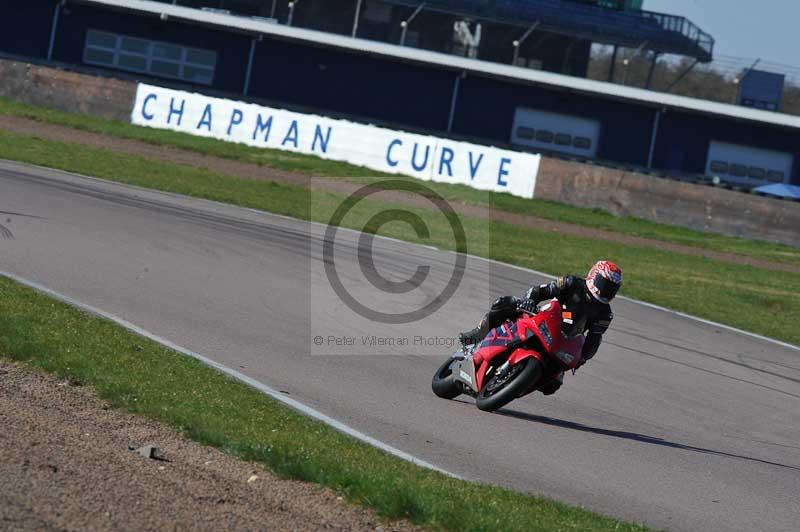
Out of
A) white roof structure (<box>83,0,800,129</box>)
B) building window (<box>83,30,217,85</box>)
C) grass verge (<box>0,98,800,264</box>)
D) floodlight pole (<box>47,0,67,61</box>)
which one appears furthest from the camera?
building window (<box>83,30,217,85</box>)

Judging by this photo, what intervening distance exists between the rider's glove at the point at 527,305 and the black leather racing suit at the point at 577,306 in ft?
0.06

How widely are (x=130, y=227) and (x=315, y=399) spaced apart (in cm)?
876

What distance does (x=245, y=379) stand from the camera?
9383mm

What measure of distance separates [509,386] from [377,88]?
3749 centimetres

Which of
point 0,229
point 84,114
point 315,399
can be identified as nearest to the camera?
point 315,399

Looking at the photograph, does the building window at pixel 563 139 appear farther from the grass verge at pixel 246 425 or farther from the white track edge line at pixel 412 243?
the grass verge at pixel 246 425

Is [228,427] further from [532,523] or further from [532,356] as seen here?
[532,356]

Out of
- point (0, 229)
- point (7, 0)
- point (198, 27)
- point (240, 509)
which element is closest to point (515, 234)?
point (0, 229)

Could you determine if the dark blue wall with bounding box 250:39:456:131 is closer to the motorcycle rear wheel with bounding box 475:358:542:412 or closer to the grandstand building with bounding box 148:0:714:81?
the grandstand building with bounding box 148:0:714:81

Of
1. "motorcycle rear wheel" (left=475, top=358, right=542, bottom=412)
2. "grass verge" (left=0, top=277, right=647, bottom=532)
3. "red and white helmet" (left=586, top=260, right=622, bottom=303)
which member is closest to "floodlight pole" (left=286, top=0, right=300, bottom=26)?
"grass verge" (left=0, top=277, right=647, bottom=532)

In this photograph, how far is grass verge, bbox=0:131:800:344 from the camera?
19.5m

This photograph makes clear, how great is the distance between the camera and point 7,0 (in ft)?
153

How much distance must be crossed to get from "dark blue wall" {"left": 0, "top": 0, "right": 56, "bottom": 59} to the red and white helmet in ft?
138

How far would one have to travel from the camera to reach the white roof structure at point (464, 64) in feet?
146
